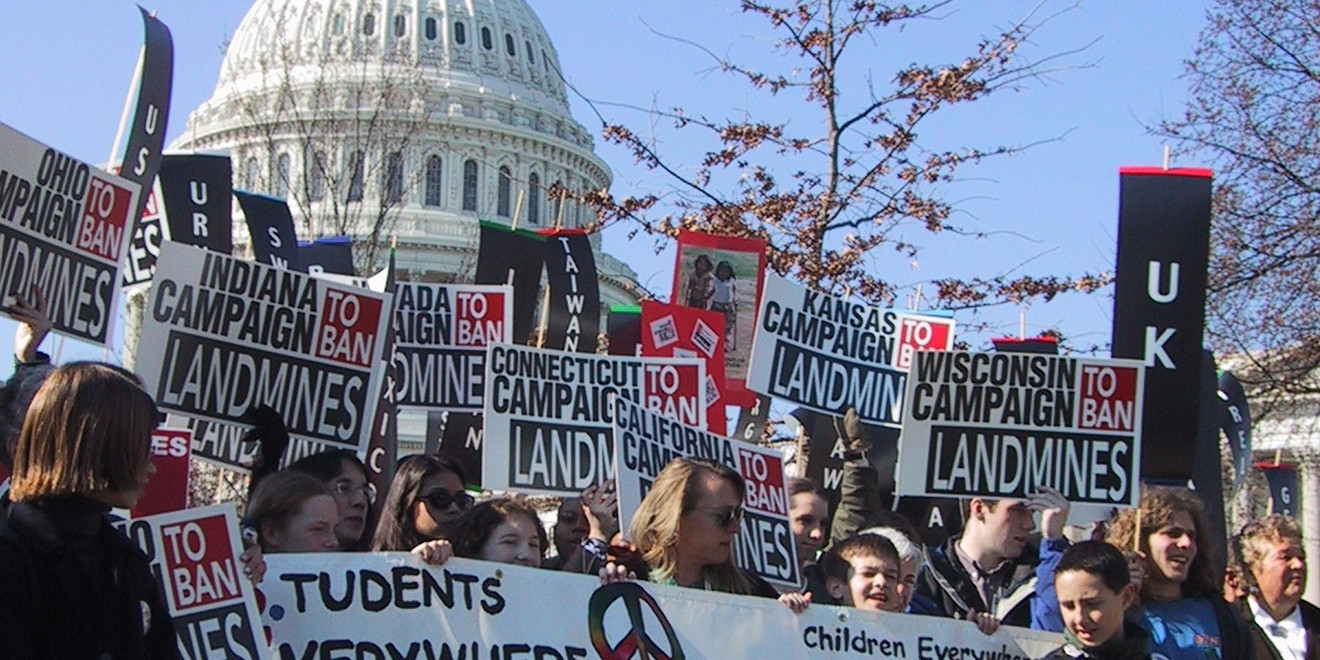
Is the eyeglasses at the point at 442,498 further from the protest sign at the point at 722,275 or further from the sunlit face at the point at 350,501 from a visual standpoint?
the protest sign at the point at 722,275

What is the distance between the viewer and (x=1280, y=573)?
570cm

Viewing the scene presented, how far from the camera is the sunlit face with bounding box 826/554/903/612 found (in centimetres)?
528

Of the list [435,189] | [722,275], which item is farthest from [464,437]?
[435,189]

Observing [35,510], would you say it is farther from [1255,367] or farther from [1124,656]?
[1255,367]

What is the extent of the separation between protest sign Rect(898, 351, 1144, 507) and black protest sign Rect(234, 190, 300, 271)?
3.93 m

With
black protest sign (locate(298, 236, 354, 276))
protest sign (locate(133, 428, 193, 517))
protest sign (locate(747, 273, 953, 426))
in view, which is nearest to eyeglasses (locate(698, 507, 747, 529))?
protest sign (locate(133, 428, 193, 517))

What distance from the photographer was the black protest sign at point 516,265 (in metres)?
10.3

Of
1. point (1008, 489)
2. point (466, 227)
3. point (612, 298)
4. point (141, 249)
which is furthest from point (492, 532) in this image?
point (466, 227)

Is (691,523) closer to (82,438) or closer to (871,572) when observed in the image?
(871,572)

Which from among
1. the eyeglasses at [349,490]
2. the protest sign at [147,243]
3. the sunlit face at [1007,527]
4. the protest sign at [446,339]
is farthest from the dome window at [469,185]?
the eyeglasses at [349,490]

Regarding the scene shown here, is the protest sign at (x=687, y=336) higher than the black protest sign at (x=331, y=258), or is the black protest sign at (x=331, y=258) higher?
the black protest sign at (x=331, y=258)

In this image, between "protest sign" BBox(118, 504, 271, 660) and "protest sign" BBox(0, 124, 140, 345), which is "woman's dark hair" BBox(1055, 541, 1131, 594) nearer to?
"protest sign" BBox(118, 504, 271, 660)

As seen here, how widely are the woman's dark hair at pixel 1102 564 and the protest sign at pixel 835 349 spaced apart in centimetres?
281

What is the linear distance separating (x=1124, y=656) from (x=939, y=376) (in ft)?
5.84
